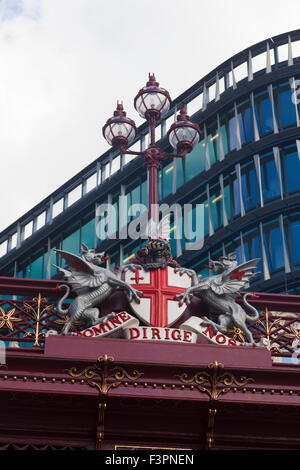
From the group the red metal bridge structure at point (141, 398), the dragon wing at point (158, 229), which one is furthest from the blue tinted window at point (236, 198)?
the red metal bridge structure at point (141, 398)

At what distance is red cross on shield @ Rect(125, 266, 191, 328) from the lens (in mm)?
13891

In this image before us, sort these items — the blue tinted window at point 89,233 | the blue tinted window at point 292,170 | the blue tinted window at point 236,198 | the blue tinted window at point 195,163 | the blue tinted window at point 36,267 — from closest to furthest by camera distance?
the blue tinted window at point 292,170 → the blue tinted window at point 236,198 → the blue tinted window at point 195,163 → the blue tinted window at point 89,233 → the blue tinted window at point 36,267

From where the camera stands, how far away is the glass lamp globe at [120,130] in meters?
19.2

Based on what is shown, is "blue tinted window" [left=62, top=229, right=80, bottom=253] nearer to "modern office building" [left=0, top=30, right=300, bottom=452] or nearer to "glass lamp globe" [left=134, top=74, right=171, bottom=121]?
"glass lamp globe" [left=134, top=74, right=171, bottom=121]

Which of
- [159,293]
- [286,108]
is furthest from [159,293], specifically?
[286,108]

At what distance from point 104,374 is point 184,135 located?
758cm

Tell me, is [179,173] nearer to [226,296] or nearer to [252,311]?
[252,311]

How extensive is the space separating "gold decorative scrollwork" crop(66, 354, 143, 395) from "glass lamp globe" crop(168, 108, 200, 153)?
717cm

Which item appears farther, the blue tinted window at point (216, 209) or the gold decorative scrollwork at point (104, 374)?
the blue tinted window at point (216, 209)

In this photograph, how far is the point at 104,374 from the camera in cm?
1257

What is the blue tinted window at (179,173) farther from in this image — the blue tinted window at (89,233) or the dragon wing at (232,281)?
the dragon wing at (232,281)

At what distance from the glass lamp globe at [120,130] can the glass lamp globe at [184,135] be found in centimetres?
91

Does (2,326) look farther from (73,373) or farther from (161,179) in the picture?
(161,179)

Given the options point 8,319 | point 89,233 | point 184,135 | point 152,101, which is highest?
point 89,233
